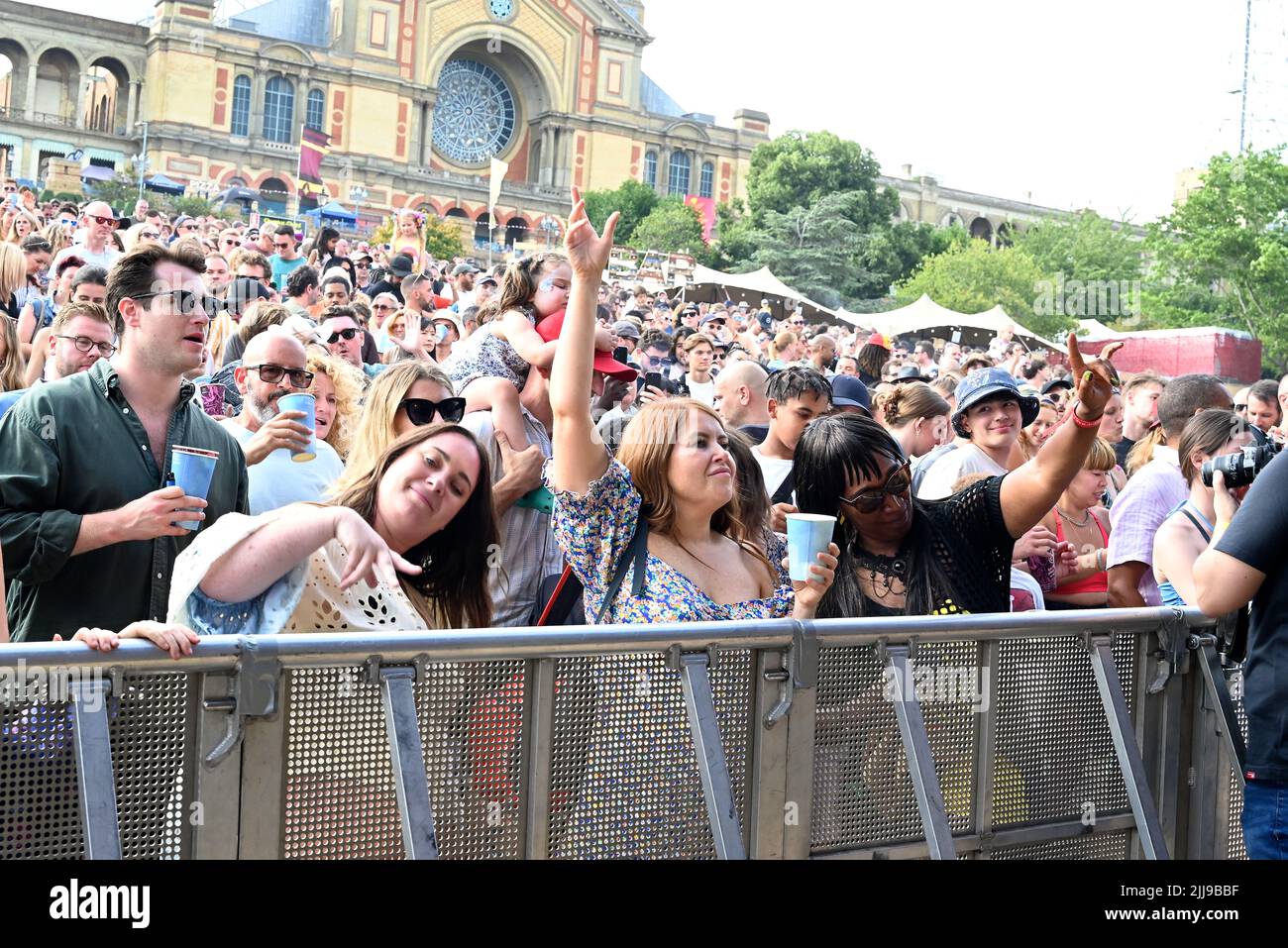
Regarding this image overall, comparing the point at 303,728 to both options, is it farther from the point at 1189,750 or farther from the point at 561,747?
the point at 1189,750

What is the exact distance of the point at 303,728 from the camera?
2.59 metres

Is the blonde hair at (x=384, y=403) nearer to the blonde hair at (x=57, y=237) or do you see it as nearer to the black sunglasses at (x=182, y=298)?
the black sunglasses at (x=182, y=298)

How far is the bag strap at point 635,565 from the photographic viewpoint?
11.7 ft

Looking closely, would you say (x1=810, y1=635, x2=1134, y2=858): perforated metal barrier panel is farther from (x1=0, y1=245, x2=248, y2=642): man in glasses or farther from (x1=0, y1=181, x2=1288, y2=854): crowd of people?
(x1=0, y1=245, x2=248, y2=642): man in glasses

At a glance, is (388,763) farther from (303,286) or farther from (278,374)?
(303,286)

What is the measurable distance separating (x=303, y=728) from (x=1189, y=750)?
2557mm

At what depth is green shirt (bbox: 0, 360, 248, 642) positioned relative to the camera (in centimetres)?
344

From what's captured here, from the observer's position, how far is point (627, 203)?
218 feet

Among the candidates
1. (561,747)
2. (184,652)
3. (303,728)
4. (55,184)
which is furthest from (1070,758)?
(55,184)

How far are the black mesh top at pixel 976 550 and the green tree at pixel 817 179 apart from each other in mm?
61073

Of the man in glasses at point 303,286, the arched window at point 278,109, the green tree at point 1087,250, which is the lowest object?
the man in glasses at point 303,286

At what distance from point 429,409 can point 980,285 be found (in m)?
56.7

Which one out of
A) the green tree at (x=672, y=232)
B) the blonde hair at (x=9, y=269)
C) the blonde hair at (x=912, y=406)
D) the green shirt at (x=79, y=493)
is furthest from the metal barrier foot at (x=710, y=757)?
the green tree at (x=672, y=232)

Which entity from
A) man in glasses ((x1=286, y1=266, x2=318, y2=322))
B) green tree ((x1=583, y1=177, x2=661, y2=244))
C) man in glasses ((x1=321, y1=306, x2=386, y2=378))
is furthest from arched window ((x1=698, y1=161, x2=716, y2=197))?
man in glasses ((x1=321, y1=306, x2=386, y2=378))
